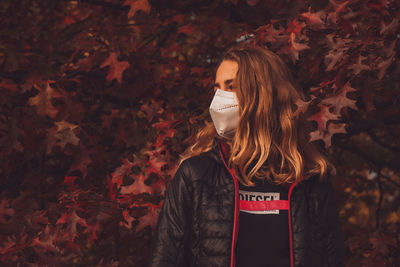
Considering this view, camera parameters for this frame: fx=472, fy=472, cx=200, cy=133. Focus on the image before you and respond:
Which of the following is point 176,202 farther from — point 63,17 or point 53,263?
point 63,17

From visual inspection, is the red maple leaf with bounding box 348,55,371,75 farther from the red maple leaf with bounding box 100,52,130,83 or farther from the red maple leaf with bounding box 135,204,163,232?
the red maple leaf with bounding box 100,52,130,83

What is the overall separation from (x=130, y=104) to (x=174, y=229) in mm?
1563

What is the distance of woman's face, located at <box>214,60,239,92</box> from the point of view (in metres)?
2.40

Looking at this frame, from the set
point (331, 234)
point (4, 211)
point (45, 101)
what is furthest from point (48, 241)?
point (331, 234)

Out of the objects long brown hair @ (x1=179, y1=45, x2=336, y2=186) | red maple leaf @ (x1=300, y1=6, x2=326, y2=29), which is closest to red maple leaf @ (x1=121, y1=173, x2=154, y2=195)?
long brown hair @ (x1=179, y1=45, x2=336, y2=186)

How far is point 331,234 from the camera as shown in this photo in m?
2.30

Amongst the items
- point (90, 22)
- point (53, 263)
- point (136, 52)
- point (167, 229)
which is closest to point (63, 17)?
point (90, 22)

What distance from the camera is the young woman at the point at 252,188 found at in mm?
2152

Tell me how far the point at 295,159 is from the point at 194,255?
69 centimetres

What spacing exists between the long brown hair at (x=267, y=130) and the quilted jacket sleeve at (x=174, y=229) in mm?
210

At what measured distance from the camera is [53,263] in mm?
2541

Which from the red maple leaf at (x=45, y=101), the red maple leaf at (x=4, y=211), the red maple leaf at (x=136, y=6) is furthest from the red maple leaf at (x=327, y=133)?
the red maple leaf at (x=4, y=211)

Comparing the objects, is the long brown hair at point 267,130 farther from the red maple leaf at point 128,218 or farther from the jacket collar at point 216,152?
the red maple leaf at point 128,218

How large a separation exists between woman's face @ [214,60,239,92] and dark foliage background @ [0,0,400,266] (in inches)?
14.2
